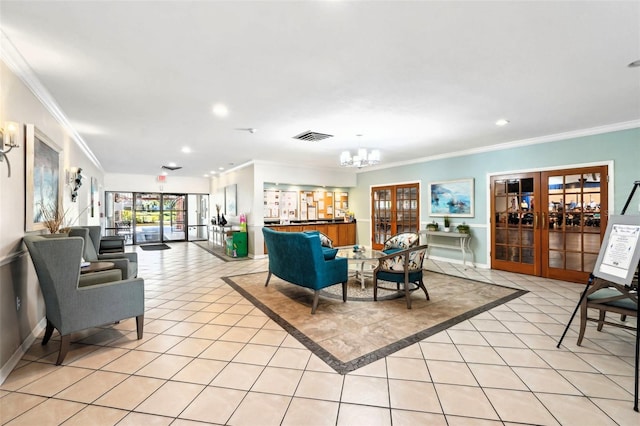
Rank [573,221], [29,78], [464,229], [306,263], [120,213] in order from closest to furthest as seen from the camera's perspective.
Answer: [29,78] → [306,263] → [573,221] → [464,229] → [120,213]

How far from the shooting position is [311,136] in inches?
192

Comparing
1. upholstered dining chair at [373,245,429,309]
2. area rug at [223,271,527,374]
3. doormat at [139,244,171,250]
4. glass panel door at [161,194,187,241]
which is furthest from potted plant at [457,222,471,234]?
glass panel door at [161,194,187,241]

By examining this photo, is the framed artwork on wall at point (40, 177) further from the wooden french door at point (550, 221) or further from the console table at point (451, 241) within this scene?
the wooden french door at point (550, 221)

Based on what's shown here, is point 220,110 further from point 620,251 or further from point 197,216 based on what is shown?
point 197,216

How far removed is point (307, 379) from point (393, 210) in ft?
20.9

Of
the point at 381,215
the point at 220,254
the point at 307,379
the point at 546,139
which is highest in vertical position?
the point at 546,139

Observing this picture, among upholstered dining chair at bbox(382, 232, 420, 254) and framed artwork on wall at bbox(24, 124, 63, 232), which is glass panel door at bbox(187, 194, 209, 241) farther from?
upholstered dining chair at bbox(382, 232, 420, 254)

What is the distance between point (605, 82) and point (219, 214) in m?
9.63

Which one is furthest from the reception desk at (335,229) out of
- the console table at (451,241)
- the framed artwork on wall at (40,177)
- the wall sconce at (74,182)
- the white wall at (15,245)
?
the white wall at (15,245)

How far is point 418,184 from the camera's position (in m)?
7.25

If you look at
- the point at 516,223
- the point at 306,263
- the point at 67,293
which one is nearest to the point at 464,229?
the point at 516,223

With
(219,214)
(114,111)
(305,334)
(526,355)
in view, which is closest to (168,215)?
(219,214)

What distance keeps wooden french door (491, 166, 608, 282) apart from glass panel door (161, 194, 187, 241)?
33.3 ft

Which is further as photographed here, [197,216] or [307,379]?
[197,216]
